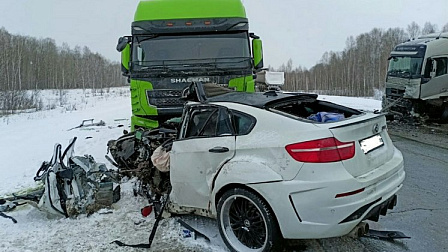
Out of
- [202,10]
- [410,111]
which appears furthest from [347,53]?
[202,10]

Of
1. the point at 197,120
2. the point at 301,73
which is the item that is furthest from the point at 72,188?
the point at 301,73

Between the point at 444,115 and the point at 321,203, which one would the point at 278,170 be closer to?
the point at 321,203

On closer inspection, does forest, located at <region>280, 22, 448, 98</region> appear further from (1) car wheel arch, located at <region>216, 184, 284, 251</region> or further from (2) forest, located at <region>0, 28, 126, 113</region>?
(1) car wheel arch, located at <region>216, 184, 284, 251</region>

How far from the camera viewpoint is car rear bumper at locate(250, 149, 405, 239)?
10.2ft

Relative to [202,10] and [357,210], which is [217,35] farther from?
[357,210]

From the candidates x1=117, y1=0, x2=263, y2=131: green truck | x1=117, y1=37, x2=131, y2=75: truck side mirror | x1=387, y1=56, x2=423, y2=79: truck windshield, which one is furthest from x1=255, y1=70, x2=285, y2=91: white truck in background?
x1=117, y1=37, x2=131, y2=75: truck side mirror

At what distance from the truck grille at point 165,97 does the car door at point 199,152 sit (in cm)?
306

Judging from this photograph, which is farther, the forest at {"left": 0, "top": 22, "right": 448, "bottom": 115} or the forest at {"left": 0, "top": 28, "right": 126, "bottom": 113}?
the forest at {"left": 0, "top": 22, "right": 448, "bottom": 115}

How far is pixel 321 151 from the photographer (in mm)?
3176

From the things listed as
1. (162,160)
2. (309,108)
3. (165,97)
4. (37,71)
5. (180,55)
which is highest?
(37,71)

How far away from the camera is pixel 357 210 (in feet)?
10.4

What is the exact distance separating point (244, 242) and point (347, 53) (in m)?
78.6

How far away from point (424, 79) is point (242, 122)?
14.0 meters

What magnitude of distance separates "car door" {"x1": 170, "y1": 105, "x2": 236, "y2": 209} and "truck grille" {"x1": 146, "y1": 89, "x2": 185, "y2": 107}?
3062 mm
